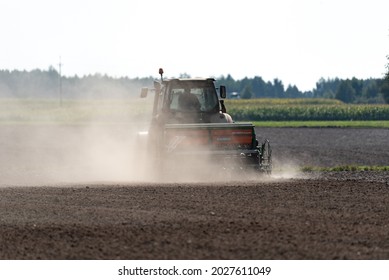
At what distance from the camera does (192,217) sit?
15.9 meters

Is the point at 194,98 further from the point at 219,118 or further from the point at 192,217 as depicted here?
the point at 192,217

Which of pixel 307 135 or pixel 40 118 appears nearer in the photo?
pixel 307 135

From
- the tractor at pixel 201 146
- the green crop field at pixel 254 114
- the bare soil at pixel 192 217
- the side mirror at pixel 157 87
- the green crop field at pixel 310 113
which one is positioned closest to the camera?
the bare soil at pixel 192 217

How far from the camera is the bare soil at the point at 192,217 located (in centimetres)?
1258

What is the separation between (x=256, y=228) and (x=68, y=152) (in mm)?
29598

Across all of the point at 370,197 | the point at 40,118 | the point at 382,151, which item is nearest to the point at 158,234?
the point at 370,197

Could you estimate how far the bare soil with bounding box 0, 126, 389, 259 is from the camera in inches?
495

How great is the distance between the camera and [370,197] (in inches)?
775

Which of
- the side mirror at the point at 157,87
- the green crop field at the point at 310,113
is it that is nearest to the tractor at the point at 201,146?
the side mirror at the point at 157,87

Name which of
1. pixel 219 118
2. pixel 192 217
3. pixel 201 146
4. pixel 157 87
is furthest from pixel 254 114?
pixel 192 217

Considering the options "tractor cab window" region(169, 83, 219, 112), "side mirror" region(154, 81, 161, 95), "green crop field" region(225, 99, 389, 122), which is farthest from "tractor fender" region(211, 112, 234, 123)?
"green crop field" region(225, 99, 389, 122)

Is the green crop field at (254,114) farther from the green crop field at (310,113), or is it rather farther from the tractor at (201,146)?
the tractor at (201,146)

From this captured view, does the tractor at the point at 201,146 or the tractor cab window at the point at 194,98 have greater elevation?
the tractor cab window at the point at 194,98
